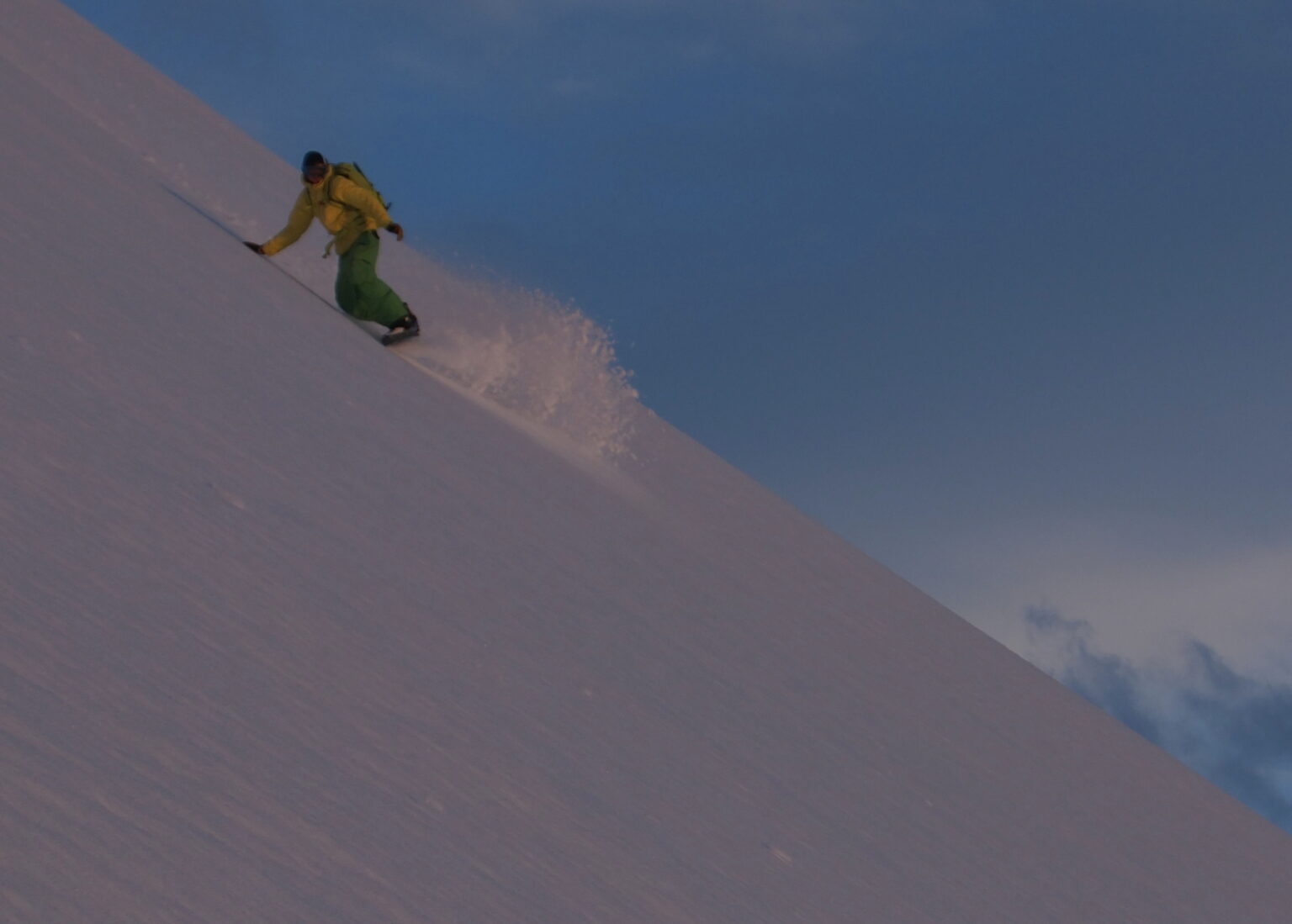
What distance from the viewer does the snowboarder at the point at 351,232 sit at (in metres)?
7.48

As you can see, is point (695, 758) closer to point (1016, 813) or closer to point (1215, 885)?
point (1016, 813)

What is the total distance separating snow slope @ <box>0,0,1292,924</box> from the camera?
2.26 m

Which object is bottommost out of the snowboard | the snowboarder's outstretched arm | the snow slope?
the snow slope

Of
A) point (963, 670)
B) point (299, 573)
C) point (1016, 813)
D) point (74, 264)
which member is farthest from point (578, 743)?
point (963, 670)

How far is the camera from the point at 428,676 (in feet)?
10.7

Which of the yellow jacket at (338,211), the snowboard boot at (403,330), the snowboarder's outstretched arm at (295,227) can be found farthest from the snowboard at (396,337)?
the snowboarder's outstretched arm at (295,227)

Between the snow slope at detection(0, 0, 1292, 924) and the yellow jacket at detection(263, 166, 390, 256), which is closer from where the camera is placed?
the snow slope at detection(0, 0, 1292, 924)

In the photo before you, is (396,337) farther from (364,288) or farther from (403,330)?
(364,288)

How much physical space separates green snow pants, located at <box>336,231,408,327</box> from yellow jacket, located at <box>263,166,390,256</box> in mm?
72

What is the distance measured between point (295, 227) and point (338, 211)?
28cm

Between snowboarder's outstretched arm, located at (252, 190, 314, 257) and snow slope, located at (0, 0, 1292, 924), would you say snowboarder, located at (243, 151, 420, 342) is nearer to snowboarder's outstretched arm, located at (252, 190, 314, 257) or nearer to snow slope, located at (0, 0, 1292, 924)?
snowboarder's outstretched arm, located at (252, 190, 314, 257)

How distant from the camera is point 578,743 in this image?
337cm

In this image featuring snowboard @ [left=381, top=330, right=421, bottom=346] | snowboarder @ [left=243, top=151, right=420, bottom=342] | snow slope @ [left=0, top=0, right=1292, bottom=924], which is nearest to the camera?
snow slope @ [left=0, top=0, right=1292, bottom=924]

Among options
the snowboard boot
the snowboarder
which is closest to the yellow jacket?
the snowboarder
